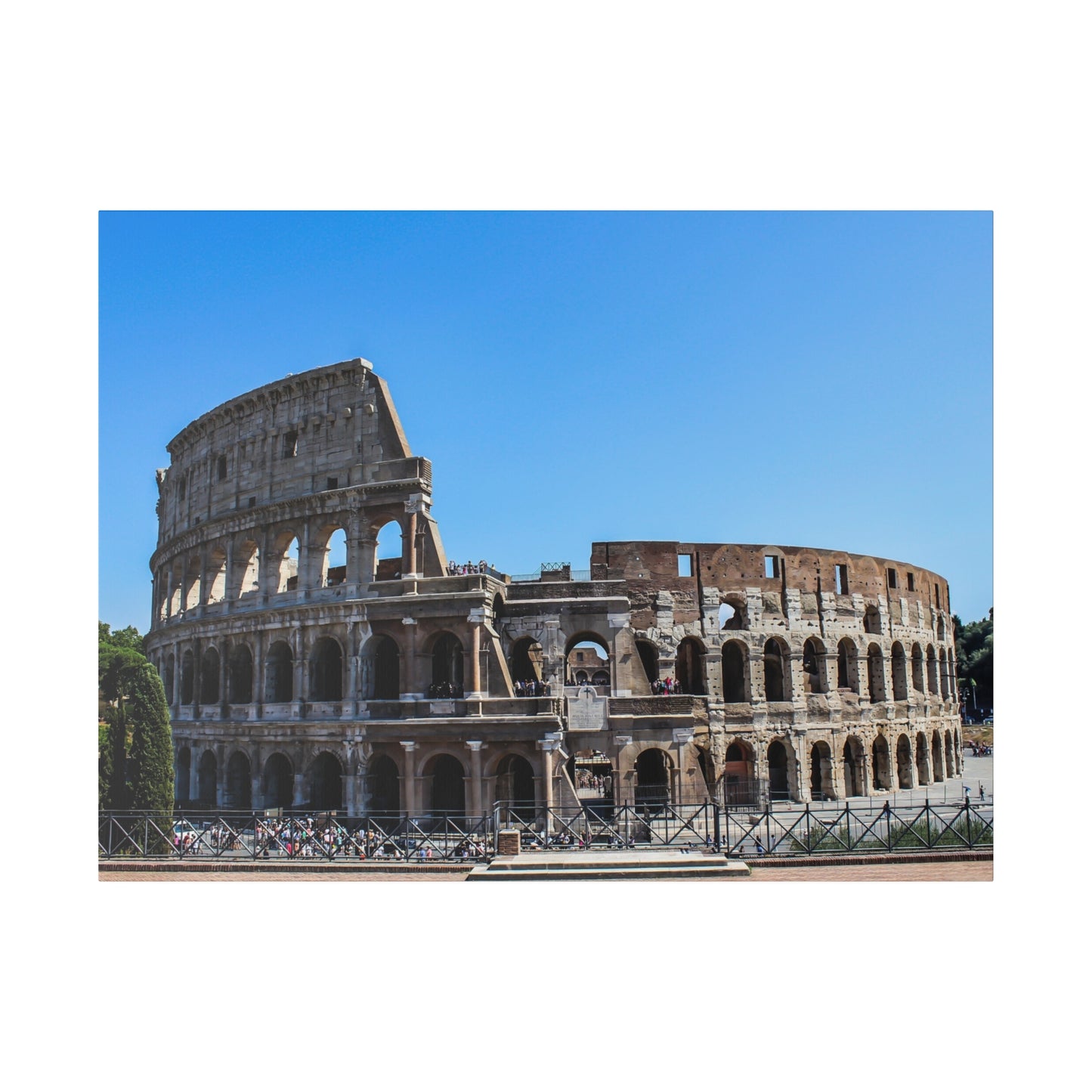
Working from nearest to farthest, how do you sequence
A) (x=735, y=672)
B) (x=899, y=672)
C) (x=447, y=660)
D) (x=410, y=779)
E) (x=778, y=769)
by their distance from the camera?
(x=410, y=779), (x=447, y=660), (x=778, y=769), (x=735, y=672), (x=899, y=672)

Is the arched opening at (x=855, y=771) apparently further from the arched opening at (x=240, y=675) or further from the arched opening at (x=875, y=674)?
the arched opening at (x=240, y=675)

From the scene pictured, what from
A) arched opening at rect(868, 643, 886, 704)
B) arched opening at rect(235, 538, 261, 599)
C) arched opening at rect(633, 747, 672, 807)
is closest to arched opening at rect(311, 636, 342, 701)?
arched opening at rect(235, 538, 261, 599)

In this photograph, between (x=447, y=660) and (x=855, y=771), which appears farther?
(x=855, y=771)

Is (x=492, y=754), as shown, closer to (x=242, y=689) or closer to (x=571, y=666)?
(x=242, y=689)

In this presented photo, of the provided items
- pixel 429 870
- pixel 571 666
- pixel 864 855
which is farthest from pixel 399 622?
pixel 571 666

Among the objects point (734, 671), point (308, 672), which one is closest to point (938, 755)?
point (734, 671)

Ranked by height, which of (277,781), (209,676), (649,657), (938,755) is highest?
(649,657)

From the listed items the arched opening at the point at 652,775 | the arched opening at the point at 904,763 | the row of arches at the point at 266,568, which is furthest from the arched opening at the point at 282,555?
the arched opening at the point at 904,763

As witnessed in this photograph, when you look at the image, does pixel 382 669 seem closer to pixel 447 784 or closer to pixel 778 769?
pixel 447 784
